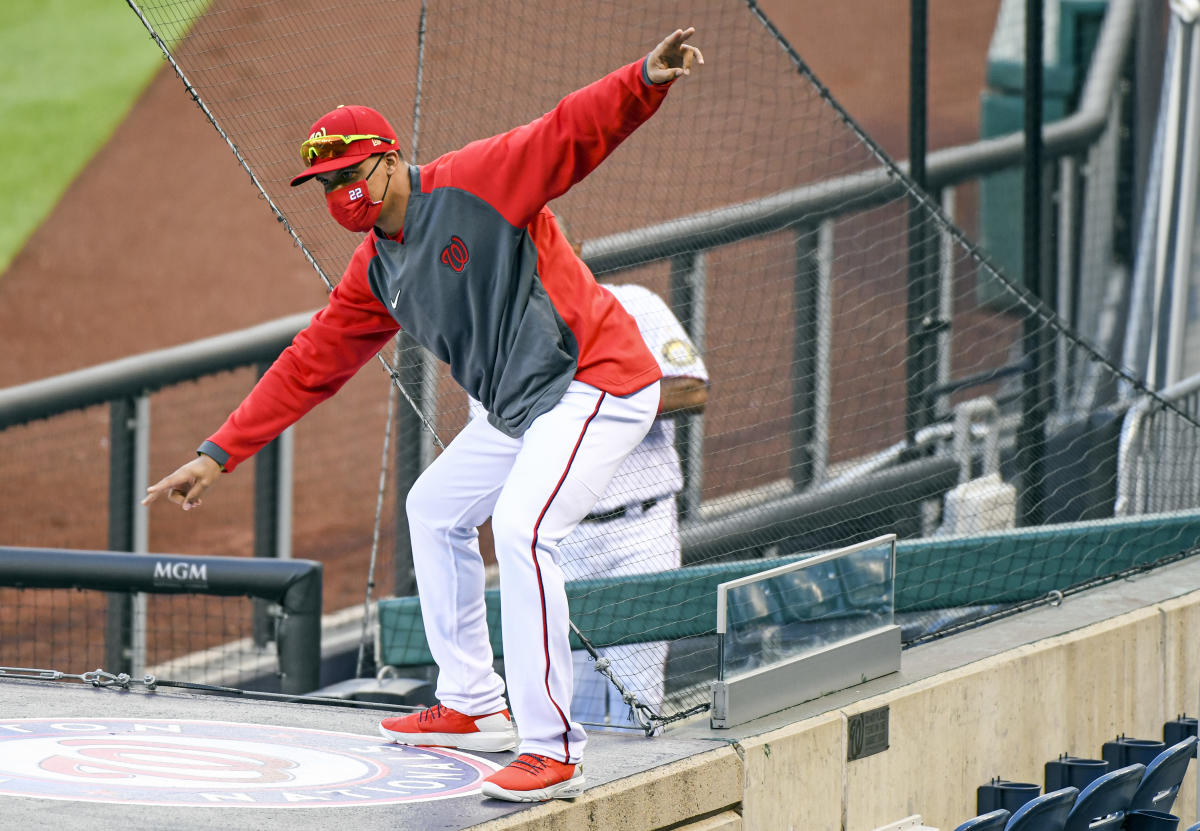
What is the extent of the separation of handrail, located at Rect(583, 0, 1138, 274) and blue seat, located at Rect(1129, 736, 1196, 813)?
1872mm

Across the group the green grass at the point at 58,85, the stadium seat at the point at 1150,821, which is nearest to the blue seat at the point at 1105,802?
the stadium seat at the point at 1150,821

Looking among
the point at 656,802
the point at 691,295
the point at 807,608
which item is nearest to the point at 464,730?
the point at 656,802

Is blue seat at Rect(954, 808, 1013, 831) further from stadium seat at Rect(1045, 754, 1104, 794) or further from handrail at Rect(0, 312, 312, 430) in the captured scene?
handrail at Rect(0, 312, 312, 430)

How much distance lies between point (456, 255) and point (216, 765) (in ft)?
3.62

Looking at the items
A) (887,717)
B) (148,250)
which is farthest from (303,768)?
(148,250)

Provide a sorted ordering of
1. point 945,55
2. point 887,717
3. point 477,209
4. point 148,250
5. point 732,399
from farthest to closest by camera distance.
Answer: point 945,55 → point 148,250 → point 732,399 → point 887,717 → point 477,209

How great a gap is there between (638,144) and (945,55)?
8.99m

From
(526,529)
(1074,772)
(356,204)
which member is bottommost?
(1074,772)

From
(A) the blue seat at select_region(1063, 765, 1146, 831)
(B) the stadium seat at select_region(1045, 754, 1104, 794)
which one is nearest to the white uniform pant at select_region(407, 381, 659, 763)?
(A) the blue seat at select_region(1063, 765, 1146, 831)

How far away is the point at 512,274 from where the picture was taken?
2.96 meters

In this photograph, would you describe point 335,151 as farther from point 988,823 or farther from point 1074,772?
point 1074,772

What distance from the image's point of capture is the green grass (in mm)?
12727

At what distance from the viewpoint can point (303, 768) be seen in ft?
10.3

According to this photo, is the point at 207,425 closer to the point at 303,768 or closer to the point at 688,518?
the point at 688,518
